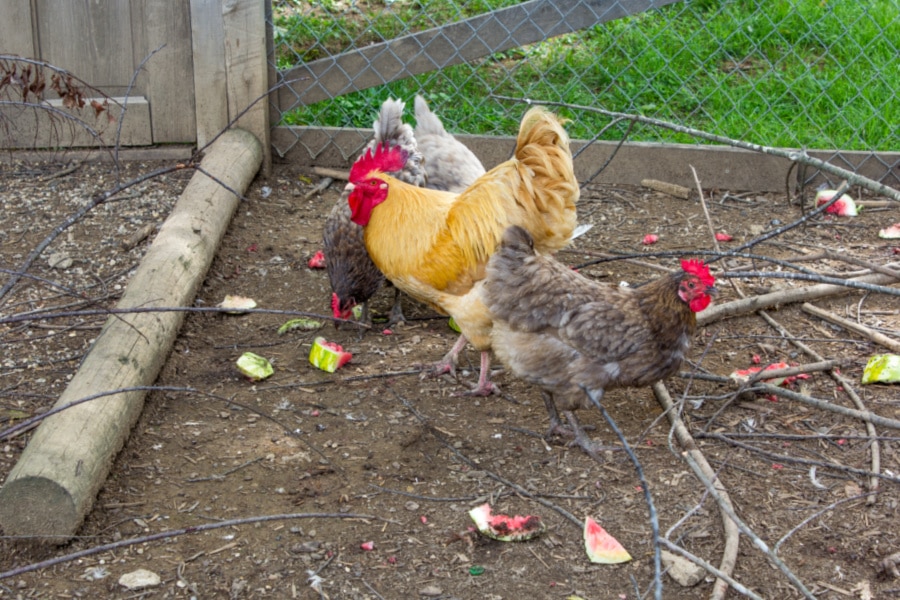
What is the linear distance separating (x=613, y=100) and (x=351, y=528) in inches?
175

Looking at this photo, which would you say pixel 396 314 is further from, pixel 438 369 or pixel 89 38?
pixel 89 38

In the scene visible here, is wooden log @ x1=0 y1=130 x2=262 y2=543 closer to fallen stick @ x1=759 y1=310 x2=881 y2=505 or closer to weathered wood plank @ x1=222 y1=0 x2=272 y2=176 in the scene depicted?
weathered wood plank @ x1=222 y1=0 x2=272 y2=176

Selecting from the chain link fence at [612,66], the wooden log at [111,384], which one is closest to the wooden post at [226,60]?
the chain link fence at [612,66]

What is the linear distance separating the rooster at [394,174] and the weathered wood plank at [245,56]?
1.10 meters

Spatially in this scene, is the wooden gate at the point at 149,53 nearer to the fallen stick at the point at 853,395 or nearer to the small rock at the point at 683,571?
the fallen stick at the point at 853,395

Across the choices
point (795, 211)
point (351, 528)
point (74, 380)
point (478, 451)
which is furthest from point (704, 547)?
point (795, 211)

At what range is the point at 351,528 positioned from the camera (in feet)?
10.3

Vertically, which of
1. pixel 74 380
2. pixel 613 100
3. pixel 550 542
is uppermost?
pixel 613 100

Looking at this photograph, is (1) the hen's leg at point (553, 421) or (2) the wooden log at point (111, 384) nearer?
(2) the wooden log at point (111, 384)

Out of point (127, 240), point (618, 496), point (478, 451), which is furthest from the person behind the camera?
point (127, 240)

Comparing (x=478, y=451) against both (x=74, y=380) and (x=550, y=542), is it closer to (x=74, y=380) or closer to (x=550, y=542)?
(x=550, y=542)

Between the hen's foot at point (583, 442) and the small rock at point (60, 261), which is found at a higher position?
the small rock at point (60, 261)

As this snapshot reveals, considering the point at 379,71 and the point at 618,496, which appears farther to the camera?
the point at 379,71

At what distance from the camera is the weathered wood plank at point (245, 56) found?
18.2 feet
